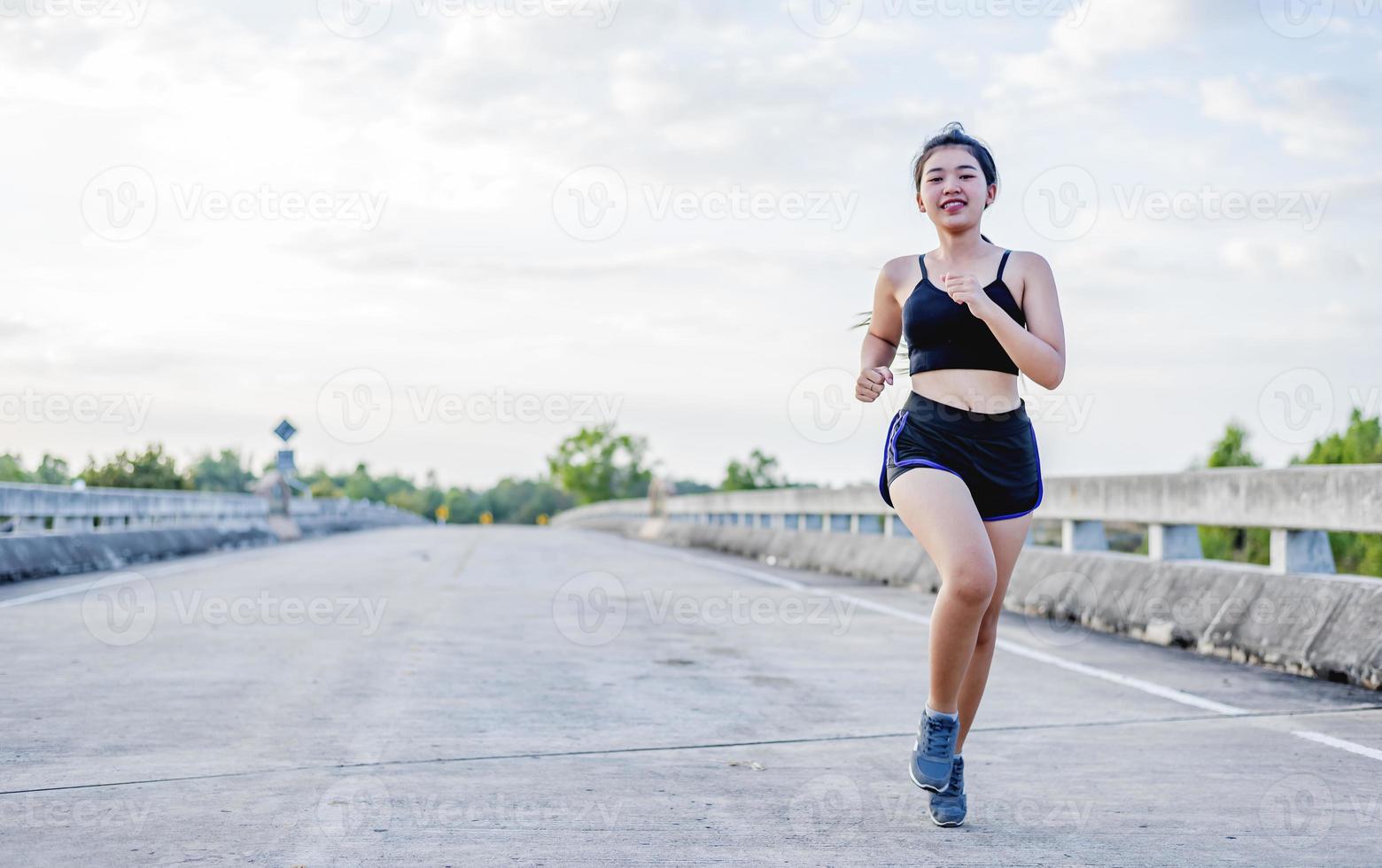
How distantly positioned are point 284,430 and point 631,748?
32912 millimetres

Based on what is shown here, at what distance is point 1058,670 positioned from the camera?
8062 mm

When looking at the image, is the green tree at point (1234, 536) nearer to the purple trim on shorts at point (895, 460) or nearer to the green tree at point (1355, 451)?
the green tree at point (1355, 451)

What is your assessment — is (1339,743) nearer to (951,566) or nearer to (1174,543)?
(951,566)

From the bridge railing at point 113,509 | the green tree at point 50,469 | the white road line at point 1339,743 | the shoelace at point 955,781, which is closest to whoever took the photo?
the shoelace at point 955,781

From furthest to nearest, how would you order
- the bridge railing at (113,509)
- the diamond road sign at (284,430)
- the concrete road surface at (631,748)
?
1. the diamond road sign at (284,430)
2. the bridge railing at (113,509)
3. the concrete road surface at (631,748)

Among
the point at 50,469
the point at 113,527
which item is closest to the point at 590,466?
the point at 50,469

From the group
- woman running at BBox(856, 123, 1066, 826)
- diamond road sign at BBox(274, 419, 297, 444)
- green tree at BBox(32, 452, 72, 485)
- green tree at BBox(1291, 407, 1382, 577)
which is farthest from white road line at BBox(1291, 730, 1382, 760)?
green tree at BBox(32, 452, 72, 485)

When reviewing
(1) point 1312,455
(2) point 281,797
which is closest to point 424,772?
(2) point 281,797

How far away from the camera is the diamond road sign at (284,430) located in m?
36.7

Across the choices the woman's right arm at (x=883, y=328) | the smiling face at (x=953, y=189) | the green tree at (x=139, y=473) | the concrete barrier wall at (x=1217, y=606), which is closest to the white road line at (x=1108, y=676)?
the concrete barrier wall at (x=1217, y=606)

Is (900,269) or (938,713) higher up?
(900,269)

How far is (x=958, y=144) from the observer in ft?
14.9

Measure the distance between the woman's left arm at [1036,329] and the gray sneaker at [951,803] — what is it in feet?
3.92

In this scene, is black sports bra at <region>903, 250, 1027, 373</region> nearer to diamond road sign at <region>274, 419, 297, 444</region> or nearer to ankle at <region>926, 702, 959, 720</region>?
ankle at <region>926, 702, 959, 720</region>
